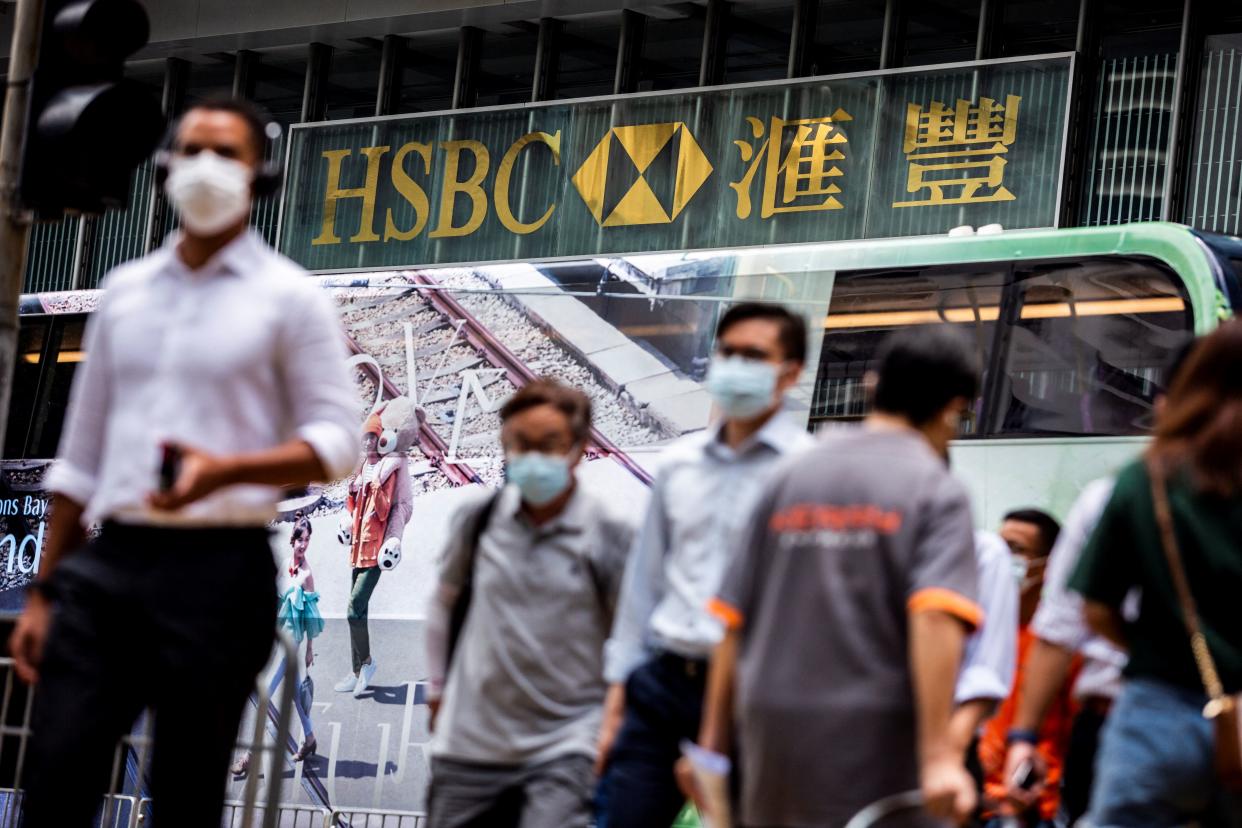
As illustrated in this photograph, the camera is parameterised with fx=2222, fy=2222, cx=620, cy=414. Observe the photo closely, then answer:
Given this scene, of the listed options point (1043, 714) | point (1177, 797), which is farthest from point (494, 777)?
point (1177, 797)

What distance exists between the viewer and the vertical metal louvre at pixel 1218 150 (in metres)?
15.0

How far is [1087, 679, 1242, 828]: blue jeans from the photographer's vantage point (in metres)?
4.10

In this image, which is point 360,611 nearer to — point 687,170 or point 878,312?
point 878,312

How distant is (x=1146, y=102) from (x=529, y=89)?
18.4ft

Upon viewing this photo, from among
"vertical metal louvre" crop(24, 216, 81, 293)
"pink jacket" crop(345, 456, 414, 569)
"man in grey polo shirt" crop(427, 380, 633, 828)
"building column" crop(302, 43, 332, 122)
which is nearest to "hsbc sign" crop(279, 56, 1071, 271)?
"building column" crop(302, 43, 332, 122)

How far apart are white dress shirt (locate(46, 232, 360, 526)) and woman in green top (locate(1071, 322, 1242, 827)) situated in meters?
1.60

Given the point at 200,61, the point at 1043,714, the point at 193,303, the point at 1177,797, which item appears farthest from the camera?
the point at 200,61

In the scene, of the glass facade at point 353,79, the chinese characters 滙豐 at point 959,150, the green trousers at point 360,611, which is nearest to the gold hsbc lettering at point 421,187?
the glass facade at point 353,79

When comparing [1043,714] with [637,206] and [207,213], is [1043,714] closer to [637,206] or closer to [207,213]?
[207,213]

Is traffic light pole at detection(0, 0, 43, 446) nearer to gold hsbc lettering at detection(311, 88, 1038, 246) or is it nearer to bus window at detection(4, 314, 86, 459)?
bus window at detection(4, 314, 86, 459)

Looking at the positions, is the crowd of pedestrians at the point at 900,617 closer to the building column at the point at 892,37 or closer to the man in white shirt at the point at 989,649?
the man in white shirt at the point at 989,649

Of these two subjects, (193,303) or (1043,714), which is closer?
(193,303)

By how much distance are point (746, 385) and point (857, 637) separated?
140cm

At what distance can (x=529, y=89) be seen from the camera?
1888cm
